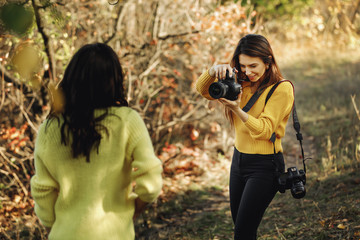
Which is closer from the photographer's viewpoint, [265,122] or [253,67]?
[265,122]

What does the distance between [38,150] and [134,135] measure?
1.29 feet

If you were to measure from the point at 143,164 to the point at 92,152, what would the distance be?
0.21m

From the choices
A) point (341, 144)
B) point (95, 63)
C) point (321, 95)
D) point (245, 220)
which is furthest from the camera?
point (321, 95)

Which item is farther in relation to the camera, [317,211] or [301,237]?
[317,211]

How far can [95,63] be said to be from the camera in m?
1.45

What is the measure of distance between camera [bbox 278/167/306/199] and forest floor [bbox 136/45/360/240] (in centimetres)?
92

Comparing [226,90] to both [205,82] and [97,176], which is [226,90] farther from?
[97,176]

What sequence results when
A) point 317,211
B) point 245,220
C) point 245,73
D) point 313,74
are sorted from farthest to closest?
point 313,74 → point 317,211 → point 245,73 → point 245,220

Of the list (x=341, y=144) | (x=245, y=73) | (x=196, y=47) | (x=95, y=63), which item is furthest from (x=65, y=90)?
(x=341, y=144)

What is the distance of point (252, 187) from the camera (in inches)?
82.9

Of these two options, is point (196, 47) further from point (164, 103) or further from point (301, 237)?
point (301, 237)

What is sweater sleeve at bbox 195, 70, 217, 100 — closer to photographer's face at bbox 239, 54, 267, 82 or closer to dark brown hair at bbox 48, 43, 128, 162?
photographer's face at bbox 239, 54, 267, 82

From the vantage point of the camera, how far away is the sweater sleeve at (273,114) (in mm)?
2021

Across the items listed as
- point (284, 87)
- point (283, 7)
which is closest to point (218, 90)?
point (284, 87)
